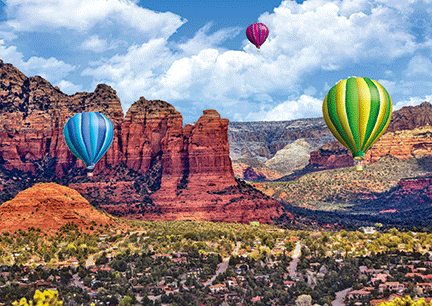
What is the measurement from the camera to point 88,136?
8062 cm

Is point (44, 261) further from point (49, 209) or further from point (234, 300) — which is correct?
point (234, 300)

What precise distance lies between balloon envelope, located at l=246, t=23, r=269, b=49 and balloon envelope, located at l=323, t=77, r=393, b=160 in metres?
39.7

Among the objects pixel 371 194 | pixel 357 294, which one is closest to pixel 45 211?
pixel 357 294

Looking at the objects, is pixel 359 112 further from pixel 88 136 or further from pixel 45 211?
pixel 45 211

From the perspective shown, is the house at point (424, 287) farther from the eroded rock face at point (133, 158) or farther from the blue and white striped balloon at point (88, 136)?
the eroded rock face at point (133, 158)

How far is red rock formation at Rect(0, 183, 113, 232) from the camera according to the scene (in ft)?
245

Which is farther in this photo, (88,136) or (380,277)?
(88,136)

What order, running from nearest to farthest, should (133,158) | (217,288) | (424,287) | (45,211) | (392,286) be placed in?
(424,287), (392,286), (217,288), (45,211), (133,158)

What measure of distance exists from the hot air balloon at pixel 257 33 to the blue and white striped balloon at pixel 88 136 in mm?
31618

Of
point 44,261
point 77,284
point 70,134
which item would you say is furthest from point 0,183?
point 77,284

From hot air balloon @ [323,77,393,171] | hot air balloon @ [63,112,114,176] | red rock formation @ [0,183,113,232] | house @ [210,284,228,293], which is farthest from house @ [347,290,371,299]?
hot air balloon @ [63,112,114,176]

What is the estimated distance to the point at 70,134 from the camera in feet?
270

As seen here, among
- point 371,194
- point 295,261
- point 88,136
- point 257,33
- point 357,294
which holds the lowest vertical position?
point 357,294

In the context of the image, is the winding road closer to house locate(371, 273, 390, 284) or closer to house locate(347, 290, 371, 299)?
house locate(371, 273, 390, 284)
